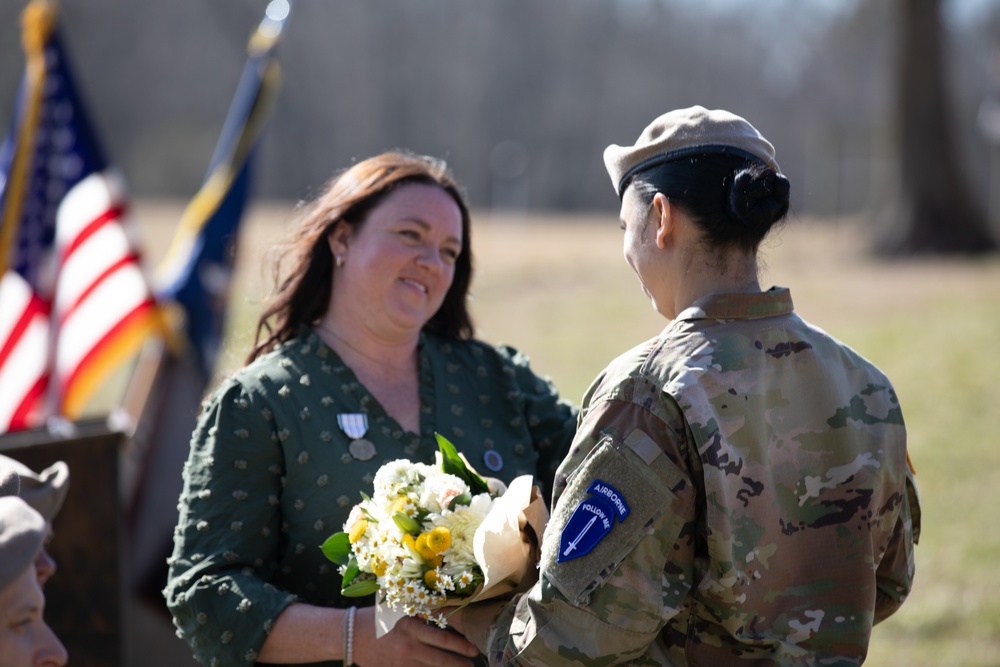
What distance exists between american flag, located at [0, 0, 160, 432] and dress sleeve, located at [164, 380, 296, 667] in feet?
9.23

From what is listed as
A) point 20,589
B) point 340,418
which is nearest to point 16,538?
point 20,589

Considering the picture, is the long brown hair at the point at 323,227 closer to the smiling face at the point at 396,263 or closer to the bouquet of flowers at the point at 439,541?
the smiling face at the point at 396,263

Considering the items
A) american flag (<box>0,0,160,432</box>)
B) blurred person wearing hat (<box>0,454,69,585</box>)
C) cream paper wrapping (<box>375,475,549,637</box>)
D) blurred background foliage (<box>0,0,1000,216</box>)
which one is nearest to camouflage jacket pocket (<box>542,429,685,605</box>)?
cream paper wrapping (<box>375,475,549,637</box>)

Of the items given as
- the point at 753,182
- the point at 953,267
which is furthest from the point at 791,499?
the point at 953,267

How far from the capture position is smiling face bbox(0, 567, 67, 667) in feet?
6.82

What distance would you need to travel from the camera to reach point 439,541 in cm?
222

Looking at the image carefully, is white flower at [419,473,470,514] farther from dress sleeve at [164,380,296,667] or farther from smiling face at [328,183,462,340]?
smiling face at [328,183,462,340]

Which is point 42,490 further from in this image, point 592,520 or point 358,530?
point 592,520

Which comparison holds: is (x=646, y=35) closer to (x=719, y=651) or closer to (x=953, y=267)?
(x=953, y=267)

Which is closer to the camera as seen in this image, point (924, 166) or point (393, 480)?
point (393, 480)

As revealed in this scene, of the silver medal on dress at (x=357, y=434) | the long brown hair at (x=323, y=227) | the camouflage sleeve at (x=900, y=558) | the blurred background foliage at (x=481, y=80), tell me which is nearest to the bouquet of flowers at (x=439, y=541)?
the silver medal on dress at (x=357, y=434)

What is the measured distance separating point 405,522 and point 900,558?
1022mm

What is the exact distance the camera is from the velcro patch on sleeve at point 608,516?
192 cm

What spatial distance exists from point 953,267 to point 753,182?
1499cm
